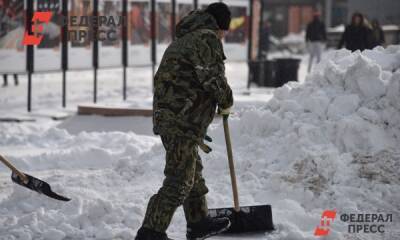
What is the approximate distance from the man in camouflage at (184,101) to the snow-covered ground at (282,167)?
0.76m

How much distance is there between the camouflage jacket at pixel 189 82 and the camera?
550 cm

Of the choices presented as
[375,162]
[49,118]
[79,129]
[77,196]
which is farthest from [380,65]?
[49,118]

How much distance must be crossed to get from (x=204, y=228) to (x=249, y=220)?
25.1 inches

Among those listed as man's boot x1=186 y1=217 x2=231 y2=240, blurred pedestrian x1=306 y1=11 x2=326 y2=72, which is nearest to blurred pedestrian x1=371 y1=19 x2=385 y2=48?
blurred pedestrian x1=306 y1=11 x2=326 y2=72

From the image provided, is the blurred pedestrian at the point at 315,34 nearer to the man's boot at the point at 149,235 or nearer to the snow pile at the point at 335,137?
the snow pile at the point at 335,137

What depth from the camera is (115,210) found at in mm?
6660

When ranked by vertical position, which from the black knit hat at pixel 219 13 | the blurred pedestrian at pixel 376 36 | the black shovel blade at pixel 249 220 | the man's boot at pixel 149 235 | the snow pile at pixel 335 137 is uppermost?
the black knit hat at pixel 219 13

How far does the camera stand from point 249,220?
6516 millimetres

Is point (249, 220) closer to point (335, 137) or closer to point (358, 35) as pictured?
point (335, 137)

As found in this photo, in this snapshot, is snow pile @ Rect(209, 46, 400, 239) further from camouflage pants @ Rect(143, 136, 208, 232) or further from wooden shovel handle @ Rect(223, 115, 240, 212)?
camouflage pants @ Rect(143, 136, 208, 232)

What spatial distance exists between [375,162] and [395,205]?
0.68 m

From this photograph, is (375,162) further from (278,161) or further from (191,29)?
(191,29)

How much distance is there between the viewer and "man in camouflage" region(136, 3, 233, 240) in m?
5.51

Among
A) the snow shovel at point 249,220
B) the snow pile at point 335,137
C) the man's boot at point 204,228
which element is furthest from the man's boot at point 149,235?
the snow pile at point 335,137
